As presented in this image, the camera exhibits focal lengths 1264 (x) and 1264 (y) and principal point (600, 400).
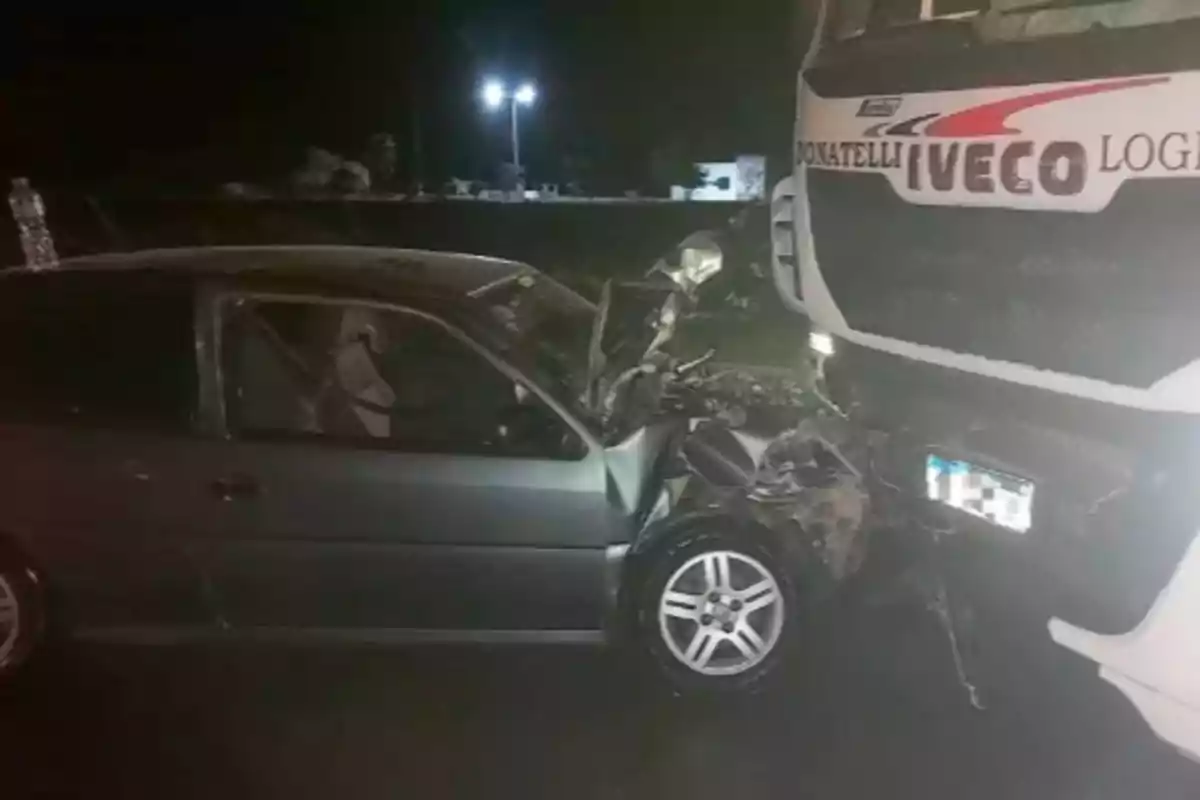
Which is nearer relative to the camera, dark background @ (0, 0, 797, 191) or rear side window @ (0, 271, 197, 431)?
rear side window @ (0, 271, 197, 431)

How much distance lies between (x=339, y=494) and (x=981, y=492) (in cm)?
160

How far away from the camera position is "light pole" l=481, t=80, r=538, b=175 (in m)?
4.27

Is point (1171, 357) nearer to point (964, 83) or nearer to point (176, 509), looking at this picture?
point (964, 83)

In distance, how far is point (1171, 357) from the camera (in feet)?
7.59

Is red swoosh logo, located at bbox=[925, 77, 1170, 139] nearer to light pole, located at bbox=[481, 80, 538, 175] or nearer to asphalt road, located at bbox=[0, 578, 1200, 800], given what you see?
asphalt road, located at bbox=[0, 578, 1200, 800]

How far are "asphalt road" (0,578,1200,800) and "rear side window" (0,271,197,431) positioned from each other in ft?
2.30

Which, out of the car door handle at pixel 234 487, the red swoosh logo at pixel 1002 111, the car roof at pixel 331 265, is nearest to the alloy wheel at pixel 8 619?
the car door handle at pixel 234 487

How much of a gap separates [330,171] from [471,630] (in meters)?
1.78

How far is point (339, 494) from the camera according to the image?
3285 millimetres

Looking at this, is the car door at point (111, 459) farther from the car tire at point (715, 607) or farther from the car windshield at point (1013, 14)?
the car windshield at point (1013, 14)

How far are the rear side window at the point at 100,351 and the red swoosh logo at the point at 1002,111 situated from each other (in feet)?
6.43

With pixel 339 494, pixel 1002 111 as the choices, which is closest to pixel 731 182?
pixel 1002 111

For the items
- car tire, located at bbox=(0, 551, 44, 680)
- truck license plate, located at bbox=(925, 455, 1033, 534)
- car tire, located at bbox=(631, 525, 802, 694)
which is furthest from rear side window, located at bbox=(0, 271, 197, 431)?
truck license plate, located at bbox=(925, 455, 1033, 534)

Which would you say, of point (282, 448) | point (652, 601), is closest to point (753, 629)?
point (652, 601)
